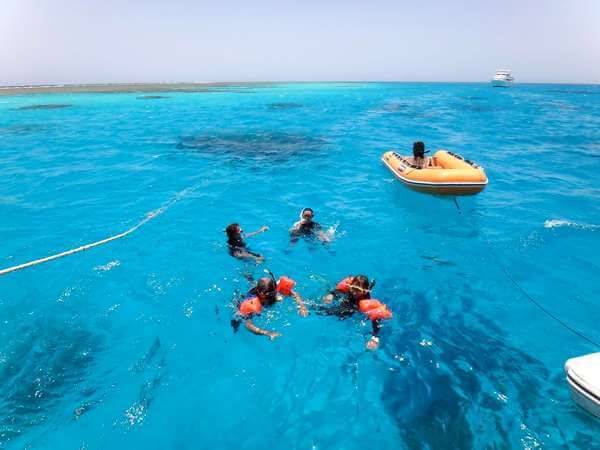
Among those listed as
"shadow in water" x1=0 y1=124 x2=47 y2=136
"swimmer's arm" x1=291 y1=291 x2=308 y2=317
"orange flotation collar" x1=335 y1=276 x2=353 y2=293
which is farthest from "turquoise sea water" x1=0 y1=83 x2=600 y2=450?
"shadow in water" x1=0 y1=124 x2=47 y2=136

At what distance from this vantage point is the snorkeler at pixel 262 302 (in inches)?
238

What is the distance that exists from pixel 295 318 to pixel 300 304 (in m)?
0.34

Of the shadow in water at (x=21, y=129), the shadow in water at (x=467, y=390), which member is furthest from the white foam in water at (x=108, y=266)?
the shadow in water at (x=21, y=129)

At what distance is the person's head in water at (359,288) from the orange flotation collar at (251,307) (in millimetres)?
1704

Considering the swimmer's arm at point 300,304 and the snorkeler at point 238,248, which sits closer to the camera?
the swimmer's arm at point 300,304

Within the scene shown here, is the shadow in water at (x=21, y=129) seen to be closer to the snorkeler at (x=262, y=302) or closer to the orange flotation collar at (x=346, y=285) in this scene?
the snorkeler at (x=262, y=302)

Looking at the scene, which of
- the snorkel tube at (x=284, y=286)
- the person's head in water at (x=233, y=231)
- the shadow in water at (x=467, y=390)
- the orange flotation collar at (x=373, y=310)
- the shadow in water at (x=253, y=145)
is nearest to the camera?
the shadow in water at (x=467, y=390)

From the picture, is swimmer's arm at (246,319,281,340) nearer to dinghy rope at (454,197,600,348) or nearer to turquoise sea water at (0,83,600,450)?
turquoise sea water at (0,83,600,450)

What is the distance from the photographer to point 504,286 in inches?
297

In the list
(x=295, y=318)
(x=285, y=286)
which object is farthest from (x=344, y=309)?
(x=285, y=286)

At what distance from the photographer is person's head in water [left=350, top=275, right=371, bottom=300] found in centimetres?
613

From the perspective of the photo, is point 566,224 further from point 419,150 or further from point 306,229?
point 306,229

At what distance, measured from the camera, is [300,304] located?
264 inches

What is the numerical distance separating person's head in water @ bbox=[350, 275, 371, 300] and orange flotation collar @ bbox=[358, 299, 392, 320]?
124 millimetres
